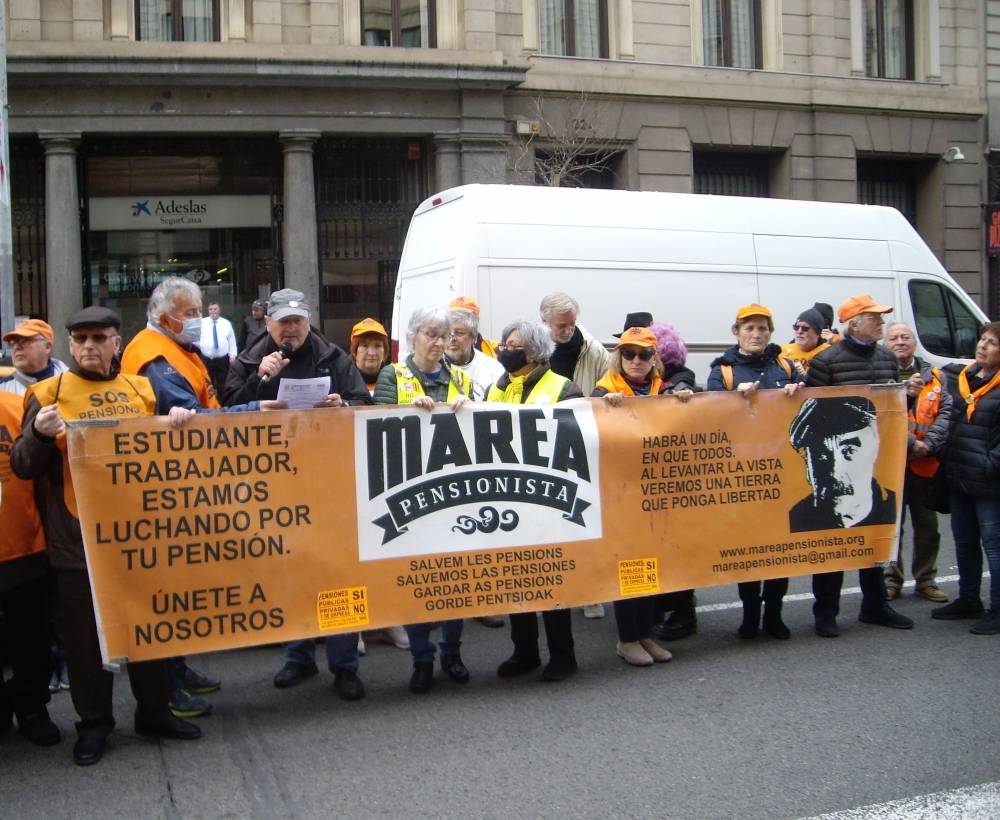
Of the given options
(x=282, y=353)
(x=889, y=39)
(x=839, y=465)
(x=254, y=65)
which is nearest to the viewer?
(x=282, y=353)

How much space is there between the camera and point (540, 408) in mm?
5648

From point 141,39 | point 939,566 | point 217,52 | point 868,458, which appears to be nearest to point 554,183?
point 217,52

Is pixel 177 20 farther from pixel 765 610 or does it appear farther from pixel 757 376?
pixel 765 610

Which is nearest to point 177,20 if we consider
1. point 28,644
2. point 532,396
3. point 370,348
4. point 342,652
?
point 370,348

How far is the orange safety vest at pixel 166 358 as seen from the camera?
5.32 metres

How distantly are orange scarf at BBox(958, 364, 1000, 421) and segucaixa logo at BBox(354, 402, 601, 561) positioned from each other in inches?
98.0

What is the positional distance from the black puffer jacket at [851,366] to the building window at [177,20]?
13486 mm

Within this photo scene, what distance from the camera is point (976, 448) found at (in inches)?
256

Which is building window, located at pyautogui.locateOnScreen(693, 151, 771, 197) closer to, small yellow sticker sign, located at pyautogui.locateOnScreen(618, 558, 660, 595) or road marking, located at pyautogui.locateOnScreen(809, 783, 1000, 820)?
small yellow sticker sign, located at pyautogui.locateOnScreen(618, 558, 660, 595)

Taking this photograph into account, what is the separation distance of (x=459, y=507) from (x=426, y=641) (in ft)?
2.47

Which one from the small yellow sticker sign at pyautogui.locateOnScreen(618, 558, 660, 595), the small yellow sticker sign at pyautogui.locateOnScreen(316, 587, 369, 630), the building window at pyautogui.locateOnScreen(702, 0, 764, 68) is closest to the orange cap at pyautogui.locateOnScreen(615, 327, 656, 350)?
the small yellow sticker sign at pyautogui.locateOnScreen(618, 558, 660, 595)

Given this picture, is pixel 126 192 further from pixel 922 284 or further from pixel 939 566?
pixel 939 566

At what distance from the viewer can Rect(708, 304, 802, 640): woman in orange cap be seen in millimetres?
6352

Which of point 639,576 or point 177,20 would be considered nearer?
point 639,576
